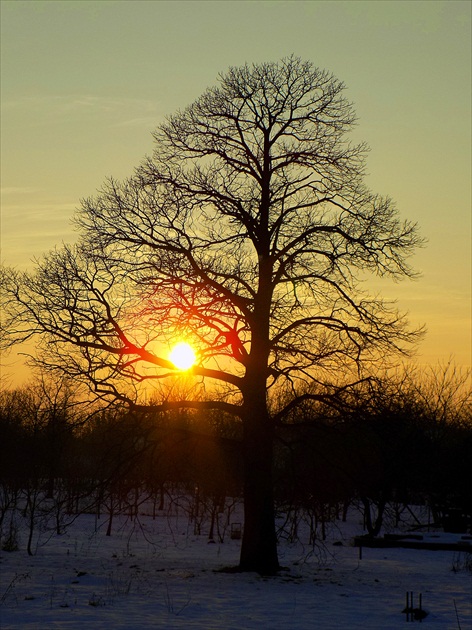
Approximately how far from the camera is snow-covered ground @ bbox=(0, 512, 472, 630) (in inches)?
560

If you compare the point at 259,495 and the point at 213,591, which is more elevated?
the point at 259,495

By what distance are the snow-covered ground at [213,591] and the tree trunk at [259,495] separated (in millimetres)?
558

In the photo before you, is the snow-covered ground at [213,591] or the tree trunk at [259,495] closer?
the snow-covered ground at [213,591]

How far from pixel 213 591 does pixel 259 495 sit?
292 centimetres

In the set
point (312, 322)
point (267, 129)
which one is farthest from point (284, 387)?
point (267, 129)

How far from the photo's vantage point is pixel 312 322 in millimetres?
19547

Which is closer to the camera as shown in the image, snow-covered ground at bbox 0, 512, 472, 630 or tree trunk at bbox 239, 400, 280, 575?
snow-covered ground at bbox 0, 512, 472, 630

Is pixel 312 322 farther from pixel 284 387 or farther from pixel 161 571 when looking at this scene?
→ pixel 161 571

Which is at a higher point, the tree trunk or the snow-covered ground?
the tree trunk

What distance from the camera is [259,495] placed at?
19.8 metres

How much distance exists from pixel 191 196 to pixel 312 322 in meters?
4.52

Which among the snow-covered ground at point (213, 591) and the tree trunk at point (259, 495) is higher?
the tree trunk at point (259, 495)

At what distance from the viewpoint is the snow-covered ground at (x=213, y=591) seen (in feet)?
46.7

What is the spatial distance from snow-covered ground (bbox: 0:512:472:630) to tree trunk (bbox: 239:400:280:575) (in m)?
0.56
